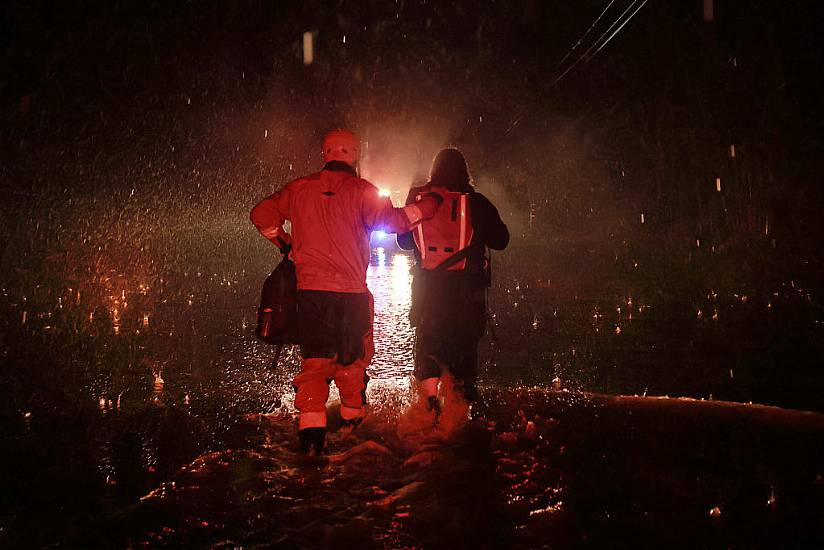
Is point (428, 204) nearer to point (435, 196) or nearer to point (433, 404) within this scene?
point (435, 196)

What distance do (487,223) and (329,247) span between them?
120cm

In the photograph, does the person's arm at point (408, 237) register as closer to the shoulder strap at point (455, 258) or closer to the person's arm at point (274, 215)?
the shoulder strap at point (455, 258)

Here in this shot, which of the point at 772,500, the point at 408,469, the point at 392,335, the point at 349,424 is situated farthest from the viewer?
the point at 392,335

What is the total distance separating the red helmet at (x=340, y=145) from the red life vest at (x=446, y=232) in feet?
2.03

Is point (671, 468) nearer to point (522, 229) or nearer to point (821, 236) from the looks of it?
point (821, 236)

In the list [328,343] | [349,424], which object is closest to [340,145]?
[328,343]

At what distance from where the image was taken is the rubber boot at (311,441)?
12.6 feet

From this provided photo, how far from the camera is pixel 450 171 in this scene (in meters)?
4.65

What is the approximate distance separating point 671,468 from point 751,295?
1000cm

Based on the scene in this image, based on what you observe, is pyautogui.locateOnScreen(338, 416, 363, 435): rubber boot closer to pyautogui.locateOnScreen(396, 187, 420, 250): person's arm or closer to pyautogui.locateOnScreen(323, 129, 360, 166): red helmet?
pyautogui.locateOnScreen(396, 187, 420, 250): person's arm

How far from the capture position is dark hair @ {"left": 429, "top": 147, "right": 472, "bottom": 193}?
4.64m

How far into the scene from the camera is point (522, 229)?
59.6 meters

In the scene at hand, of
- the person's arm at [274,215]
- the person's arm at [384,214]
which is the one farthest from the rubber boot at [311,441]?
the person's arm at [384,214]

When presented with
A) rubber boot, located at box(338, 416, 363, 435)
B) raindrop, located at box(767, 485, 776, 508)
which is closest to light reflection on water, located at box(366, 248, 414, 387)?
rubber boot, located at box(338, 416, 363, 435)
